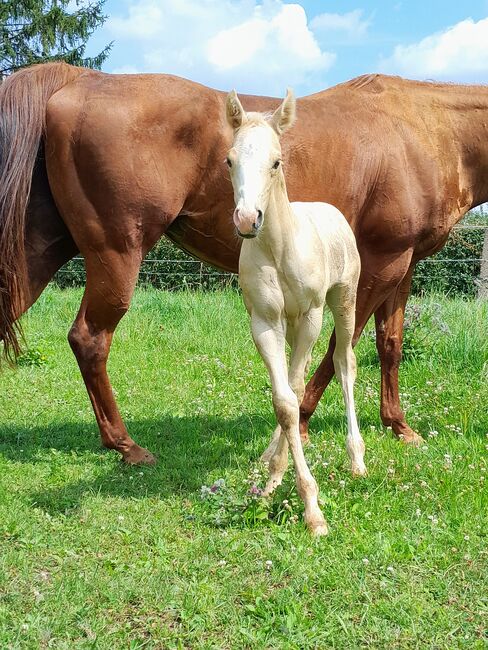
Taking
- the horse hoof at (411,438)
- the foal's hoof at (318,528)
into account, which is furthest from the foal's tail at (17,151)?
the horse hoof at (411,438)

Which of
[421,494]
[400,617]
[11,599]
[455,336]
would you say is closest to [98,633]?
[11,599]

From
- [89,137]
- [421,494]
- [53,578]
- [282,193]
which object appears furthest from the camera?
[89,137]

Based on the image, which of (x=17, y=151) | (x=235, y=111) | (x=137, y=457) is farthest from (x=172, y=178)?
(x=137, y=457)

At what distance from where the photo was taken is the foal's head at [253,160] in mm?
2469

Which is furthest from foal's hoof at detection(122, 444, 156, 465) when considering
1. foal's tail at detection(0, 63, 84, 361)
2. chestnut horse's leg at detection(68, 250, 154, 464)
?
foal's tail at detection(0, 63, 84, 361)

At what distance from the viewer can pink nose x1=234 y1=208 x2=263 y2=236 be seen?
95.8 inches

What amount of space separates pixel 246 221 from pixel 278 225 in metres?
0.53

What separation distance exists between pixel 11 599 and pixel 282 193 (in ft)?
6.50

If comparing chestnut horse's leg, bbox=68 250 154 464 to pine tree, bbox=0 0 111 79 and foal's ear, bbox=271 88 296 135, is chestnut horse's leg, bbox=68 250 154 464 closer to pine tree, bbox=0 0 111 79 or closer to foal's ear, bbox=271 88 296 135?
foal's ear, bbox=271 88 296 135

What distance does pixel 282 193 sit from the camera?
2.95 meters

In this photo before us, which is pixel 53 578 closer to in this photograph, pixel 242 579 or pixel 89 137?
pixel 242 579

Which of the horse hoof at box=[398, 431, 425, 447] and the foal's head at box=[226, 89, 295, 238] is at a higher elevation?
the foal's head at box=[226, 89, 295, 238]

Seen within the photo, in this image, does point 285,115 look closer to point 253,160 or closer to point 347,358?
point 253,160

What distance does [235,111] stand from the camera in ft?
9.25
